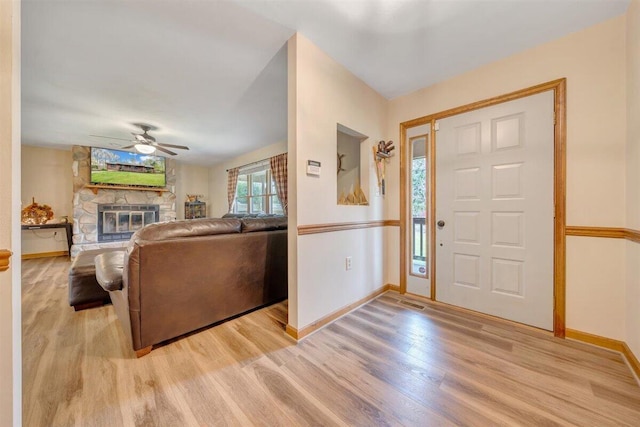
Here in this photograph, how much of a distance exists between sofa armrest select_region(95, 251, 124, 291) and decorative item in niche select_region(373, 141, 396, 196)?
8.45ft

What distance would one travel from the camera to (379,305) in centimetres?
243

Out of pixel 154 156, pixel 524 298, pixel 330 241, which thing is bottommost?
pixel 524 298

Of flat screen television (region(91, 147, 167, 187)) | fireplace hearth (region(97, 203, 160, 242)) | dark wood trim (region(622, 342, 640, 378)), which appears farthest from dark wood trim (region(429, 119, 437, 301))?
flat screen television (region(91, 147, 167, 187))

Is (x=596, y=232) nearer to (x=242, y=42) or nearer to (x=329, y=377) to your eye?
(x=329, y=377)

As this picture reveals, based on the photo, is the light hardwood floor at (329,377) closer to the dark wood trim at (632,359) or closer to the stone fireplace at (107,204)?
the dark wood trim at (632,359)

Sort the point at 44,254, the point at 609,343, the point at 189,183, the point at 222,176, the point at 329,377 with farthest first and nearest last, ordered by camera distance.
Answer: the point at 189,183 < the point at 222,176 < the point at 44,254 < the point at 609,343 < the point at 329,377

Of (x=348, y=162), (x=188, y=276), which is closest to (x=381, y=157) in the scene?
(x=348, y=162)

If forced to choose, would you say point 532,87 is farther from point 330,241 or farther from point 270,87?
point 270,87

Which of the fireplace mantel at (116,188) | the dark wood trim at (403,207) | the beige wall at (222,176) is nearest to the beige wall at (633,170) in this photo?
the dark wood trim at (403,207)

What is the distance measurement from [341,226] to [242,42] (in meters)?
1.77

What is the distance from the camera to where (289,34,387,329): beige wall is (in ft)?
5.96

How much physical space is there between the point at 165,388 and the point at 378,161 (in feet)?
8.63

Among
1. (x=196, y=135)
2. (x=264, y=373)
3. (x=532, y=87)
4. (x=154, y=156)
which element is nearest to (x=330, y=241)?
(x=264, y=373)

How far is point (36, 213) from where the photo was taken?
480 centimetres
